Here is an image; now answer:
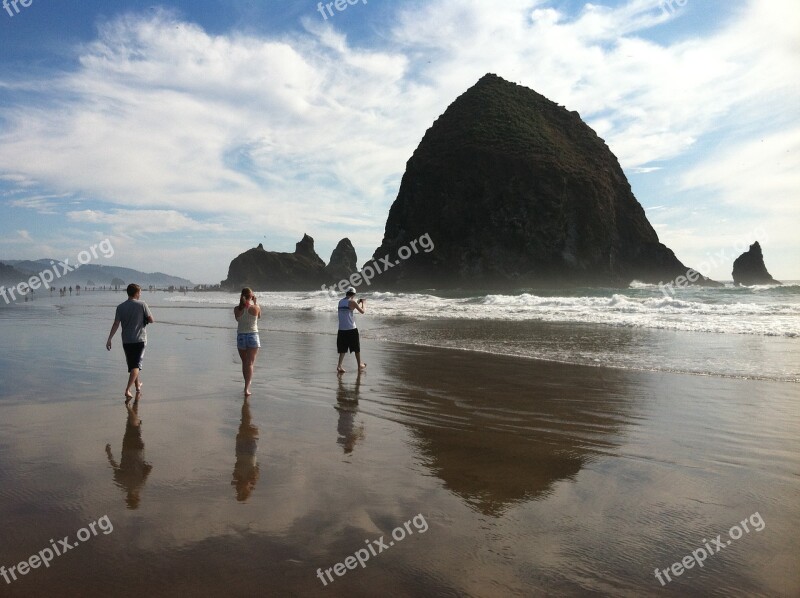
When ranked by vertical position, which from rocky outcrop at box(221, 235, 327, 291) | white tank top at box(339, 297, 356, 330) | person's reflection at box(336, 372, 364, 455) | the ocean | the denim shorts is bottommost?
person's reflection at box(336, 372, 364, 455)

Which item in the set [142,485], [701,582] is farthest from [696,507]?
[142,485]

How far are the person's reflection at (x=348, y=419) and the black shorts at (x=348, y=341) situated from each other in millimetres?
1526

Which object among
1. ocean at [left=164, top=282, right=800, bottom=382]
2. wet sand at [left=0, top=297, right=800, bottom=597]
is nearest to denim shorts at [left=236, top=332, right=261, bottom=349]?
wet sand at [left=0, top=297, right=800, bottom=597]

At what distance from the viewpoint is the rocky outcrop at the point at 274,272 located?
414 ft

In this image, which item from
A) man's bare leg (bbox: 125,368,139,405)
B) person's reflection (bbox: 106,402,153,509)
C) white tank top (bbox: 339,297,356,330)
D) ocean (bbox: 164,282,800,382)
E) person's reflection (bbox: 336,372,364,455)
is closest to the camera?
person's reflection (bbox: 106,402,153,509)

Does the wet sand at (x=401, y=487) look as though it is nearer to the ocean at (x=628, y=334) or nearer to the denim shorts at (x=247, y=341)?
the denim shorts at (x=247, y=341)

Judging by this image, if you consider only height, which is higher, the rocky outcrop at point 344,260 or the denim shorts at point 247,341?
the rocky outcrop at point 344,260

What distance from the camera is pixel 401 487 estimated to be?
429 cm

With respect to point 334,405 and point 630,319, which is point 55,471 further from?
point 630,319

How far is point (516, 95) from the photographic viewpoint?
93562 millimetres

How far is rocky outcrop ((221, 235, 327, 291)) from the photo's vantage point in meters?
126

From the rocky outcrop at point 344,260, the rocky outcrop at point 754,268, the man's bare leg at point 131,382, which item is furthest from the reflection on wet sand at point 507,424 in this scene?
the rocky outcrop at point 344,260

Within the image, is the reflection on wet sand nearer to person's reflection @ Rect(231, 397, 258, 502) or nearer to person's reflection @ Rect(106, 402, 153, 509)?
person's reflection @ Rect(231, 397, 258, 502)

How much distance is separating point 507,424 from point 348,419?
6.97 ft
